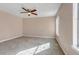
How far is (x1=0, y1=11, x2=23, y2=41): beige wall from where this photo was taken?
5875mm

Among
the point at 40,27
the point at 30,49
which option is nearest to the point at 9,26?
the point at 40,27

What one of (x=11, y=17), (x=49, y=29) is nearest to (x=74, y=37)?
(x=11, y=17)

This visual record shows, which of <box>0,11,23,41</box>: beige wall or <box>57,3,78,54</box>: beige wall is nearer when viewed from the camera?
<box>57,3,78,54</box>: beige wall

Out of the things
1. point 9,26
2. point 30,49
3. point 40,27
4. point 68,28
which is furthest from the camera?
point 40,27

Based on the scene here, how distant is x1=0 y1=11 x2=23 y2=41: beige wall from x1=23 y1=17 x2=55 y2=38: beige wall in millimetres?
730

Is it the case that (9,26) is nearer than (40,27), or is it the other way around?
(9,26)

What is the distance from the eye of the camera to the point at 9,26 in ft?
21.7

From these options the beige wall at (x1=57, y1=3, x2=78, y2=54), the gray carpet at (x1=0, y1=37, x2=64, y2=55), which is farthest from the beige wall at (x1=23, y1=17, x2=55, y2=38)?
the beige wall at (x1=57, y1=3, x2=78, y2=54)

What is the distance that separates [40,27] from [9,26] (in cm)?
258

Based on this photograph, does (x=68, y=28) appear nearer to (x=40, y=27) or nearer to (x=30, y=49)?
(x=30, y=49)

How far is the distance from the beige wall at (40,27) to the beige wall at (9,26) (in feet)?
2.39

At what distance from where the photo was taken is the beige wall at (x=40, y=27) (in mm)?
7965

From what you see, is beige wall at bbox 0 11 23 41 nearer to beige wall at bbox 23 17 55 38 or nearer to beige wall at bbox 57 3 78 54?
beige wall at bbox 23 17 55 38
